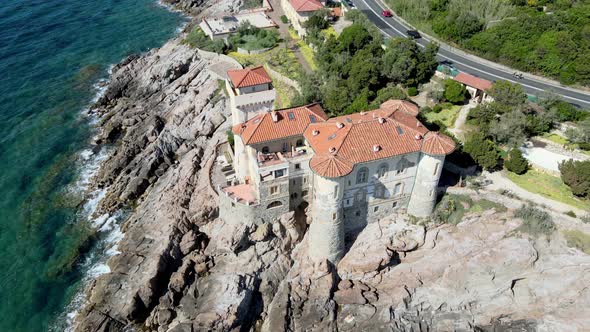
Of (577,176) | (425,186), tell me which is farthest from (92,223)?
(577,176)

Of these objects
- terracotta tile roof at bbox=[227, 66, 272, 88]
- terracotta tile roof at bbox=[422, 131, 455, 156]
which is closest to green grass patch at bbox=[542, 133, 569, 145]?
terracotta tile roof at bbox=[422, 131, 455, 156]

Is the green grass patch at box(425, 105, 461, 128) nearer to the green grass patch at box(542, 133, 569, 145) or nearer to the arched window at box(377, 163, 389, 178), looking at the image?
the green grass patch at box(542, 133, 569, 145)

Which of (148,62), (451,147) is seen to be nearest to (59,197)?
(148,62)

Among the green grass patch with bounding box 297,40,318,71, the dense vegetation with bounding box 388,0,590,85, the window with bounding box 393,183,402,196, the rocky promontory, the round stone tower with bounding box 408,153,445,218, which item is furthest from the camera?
the green grass patch with bounding box 297,40,318,71

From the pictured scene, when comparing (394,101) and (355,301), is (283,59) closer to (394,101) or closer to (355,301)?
(394,101)

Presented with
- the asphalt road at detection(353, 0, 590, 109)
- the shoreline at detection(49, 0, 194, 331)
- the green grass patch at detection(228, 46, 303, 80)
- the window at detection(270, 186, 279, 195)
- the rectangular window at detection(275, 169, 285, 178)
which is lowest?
the shoreline at detection(49, 0, 194, 331)

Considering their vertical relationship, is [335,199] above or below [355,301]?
above
